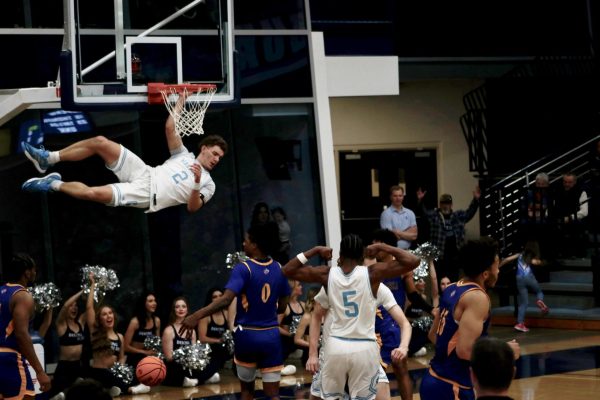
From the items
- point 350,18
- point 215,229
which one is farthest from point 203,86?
point 350,18

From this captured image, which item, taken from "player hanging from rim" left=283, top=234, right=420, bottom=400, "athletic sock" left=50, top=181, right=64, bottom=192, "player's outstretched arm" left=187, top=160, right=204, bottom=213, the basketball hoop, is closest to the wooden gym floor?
"player's outstretched arm" left=187, top=160, right=204, bottom=213

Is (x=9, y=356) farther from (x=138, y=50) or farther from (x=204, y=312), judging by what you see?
(x=138, y=50)

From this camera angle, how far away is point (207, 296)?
1536 centimetres

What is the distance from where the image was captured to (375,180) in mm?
23562

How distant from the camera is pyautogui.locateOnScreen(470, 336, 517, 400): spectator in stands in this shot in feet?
18.2

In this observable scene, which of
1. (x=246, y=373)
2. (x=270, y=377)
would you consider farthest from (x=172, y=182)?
(x=270, y=377)

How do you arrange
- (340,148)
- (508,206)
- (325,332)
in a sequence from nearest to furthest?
(325,332) < (508,206) < (340,148)

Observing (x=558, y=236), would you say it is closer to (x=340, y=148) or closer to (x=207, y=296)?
(x=340, y=148)

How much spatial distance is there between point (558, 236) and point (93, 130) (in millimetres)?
8401

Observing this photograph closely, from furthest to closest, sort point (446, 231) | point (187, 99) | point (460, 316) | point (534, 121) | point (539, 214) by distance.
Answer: point (534, 121) < point (539, 214) < point (446, 231) < point (187, 99) < point (460, 316)

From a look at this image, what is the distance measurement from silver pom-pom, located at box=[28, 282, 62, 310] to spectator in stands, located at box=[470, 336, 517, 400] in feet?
29.2

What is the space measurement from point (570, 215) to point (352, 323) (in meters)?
11.4

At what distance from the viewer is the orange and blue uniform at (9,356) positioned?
971 centimetres

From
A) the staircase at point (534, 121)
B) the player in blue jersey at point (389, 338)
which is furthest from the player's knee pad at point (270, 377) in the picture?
the staircase at point (534, 121)
